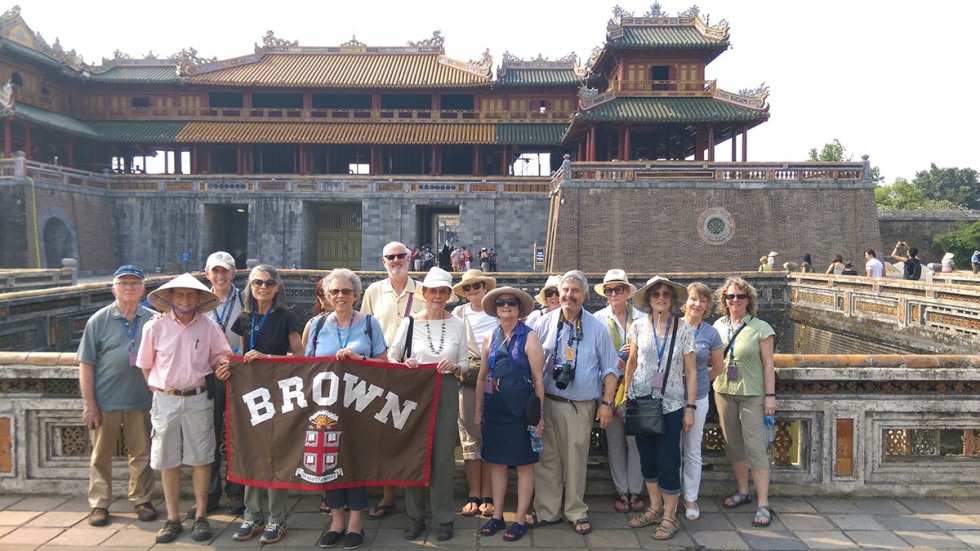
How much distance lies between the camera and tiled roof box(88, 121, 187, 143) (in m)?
28.9

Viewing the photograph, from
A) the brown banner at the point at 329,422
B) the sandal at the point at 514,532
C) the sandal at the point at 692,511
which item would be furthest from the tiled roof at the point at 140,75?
the sandal at the point at 692,511

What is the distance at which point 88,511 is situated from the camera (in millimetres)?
4637

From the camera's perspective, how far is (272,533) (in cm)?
416

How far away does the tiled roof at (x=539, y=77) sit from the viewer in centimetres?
2962

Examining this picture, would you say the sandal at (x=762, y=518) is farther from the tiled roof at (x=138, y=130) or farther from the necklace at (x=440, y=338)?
the tiled roof at (x=138, y=130)

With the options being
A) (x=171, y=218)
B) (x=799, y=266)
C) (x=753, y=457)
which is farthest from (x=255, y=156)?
(x=753, y=457)

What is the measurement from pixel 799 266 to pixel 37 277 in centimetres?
2400

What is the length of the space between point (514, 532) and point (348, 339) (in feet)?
5.96

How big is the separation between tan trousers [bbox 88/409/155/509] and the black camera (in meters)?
3.17

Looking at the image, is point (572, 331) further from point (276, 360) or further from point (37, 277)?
point (37, 277)

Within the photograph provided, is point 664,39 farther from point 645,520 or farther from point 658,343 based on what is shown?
point 645,520

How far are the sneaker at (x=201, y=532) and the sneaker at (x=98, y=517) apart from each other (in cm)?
76

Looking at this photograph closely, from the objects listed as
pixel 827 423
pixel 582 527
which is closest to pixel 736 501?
pixel 827 423

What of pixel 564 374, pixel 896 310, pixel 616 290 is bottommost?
pixel 896 310
